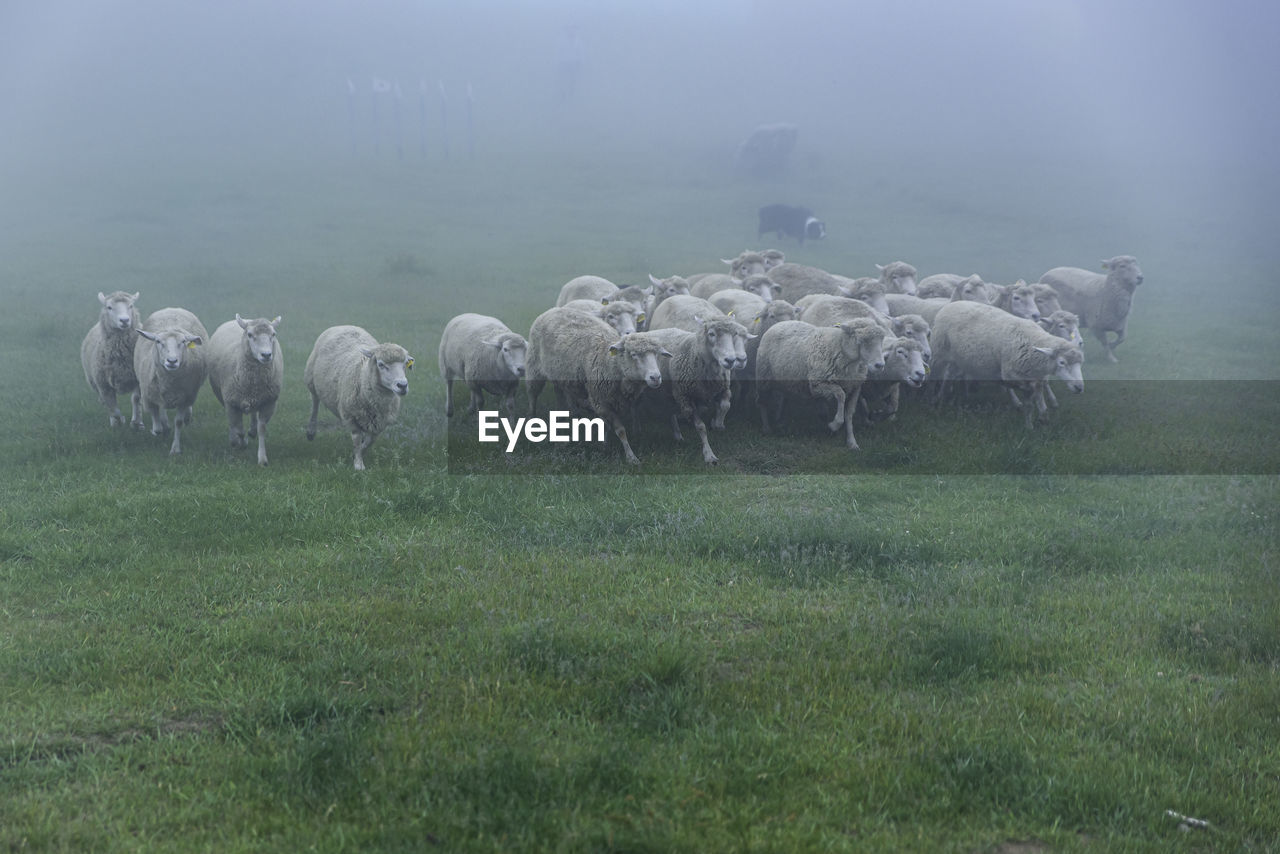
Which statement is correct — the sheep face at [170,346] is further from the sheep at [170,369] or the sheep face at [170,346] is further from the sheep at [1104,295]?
the sheep at [1104,295]

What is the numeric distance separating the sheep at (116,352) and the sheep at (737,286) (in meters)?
7.73

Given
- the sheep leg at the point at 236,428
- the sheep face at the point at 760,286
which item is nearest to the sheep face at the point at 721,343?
the sheep face at the point at 760,286

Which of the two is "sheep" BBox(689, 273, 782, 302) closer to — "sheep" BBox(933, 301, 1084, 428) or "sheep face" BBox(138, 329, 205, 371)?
"sheep" BBox(933, 301, 1084, 428)

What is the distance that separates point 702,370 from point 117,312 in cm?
653

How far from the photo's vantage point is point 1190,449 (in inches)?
423

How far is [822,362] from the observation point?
11.4 metres

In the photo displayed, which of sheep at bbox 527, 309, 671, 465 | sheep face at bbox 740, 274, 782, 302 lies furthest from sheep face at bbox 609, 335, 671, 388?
sheep face at bbox 740, 274, 782, 302

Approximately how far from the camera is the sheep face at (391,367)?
31.9 ft

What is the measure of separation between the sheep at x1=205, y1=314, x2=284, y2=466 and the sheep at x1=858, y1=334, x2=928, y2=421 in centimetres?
642

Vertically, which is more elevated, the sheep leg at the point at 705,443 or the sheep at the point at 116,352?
the sheep at the point at 116,352

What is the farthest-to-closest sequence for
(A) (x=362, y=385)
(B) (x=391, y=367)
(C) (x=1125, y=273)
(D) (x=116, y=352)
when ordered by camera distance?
(C) (x=1125, y=273) → (D) (x=116, y=352) → (A) (x=362, y=385) → (B) (x=391, y=367)

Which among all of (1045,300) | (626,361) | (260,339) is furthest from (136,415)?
(1045,300)

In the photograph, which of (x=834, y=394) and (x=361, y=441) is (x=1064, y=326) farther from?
(x=361, y=441)

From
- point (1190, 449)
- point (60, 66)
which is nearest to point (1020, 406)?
point (1190, 449)
